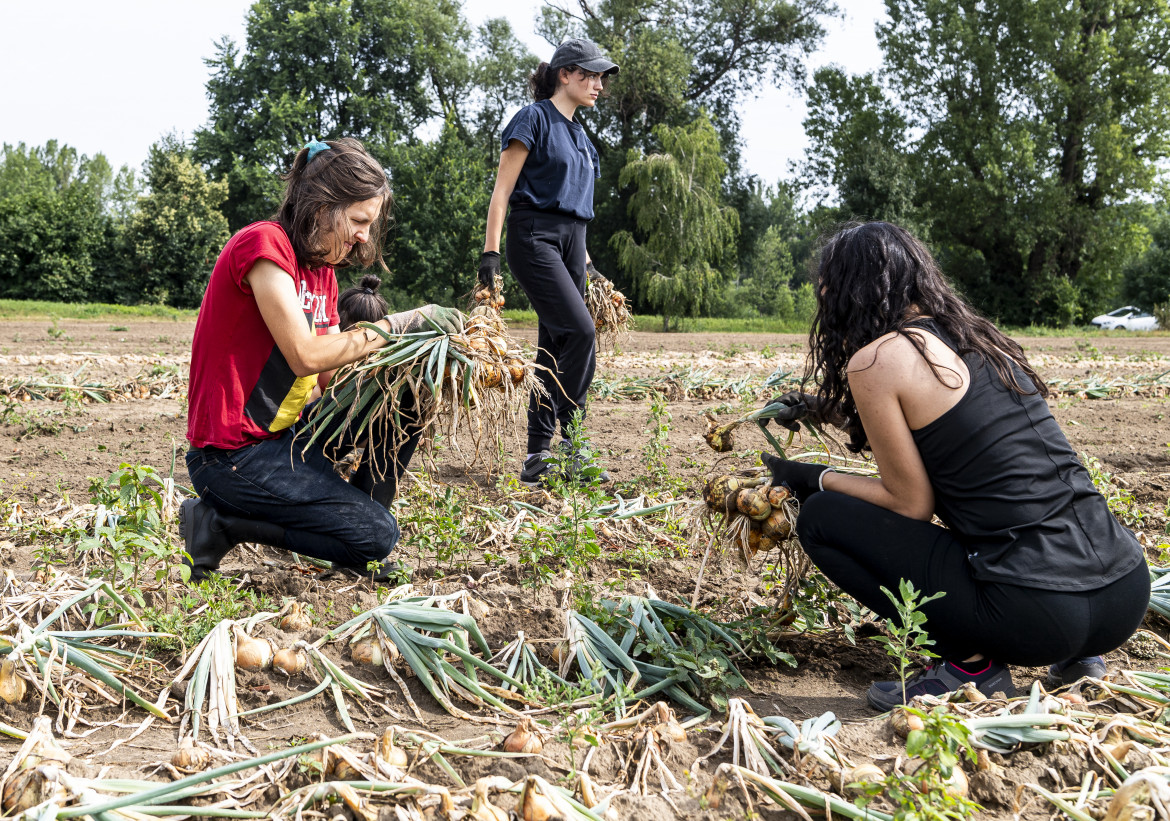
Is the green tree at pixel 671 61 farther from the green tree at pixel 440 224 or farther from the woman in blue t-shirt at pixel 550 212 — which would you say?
the woman in blue t-shirt at pixel 550 212

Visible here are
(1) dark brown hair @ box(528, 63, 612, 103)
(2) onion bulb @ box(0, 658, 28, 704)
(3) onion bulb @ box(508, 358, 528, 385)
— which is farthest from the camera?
(1) dark brown hair @ box(528, 63, 612, 103)

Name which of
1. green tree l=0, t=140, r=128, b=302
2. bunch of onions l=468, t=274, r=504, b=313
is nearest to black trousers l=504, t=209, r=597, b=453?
bunch of onions l=468, t=274, r=504, b=313

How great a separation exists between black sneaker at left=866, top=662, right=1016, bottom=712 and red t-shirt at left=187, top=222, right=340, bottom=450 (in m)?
1.95

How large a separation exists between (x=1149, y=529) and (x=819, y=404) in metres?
2.14

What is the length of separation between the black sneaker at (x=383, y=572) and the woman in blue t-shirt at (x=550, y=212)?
136 cm

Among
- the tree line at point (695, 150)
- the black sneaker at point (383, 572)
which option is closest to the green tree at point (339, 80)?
the tree line at point (695, 150)

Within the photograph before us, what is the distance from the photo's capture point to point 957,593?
214 centimetres

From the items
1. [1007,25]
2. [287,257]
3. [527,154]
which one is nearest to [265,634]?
[287,257]

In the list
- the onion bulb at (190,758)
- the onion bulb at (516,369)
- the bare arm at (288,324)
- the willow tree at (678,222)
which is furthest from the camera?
the willow tree at (678,222)

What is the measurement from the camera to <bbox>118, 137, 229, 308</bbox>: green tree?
24.8 metres

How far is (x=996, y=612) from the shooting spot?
209 centimetres

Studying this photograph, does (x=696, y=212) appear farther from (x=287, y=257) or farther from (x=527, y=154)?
(x=287, y=257)

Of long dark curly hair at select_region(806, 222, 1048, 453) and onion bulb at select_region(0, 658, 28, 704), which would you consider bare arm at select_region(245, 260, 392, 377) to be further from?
long dark curly hair at select_region(806, 222, 1048, 453)

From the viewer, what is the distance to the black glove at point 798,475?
2.45 m
